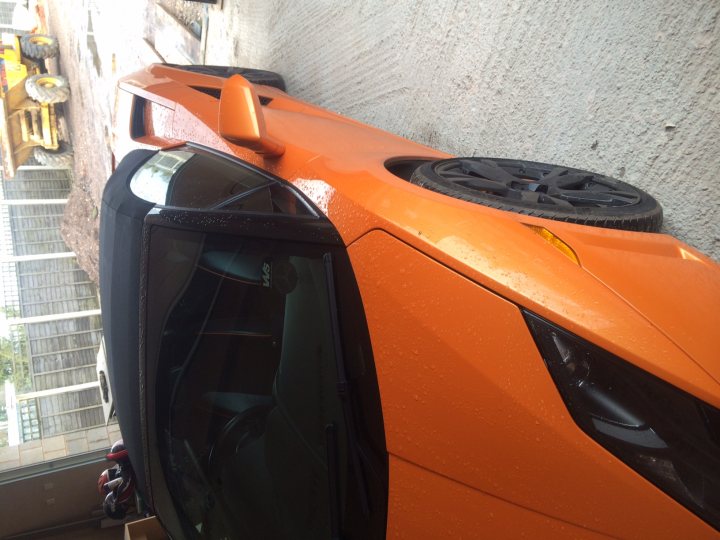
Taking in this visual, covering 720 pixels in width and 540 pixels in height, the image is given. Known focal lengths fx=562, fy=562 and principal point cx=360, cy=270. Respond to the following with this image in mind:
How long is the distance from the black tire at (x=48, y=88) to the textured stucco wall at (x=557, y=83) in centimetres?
627

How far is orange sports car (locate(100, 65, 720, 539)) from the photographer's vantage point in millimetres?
843

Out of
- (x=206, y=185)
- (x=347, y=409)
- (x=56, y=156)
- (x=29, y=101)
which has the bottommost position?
(x=56, y=156)

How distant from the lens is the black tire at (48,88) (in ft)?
25.2

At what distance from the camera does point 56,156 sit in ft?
27.7

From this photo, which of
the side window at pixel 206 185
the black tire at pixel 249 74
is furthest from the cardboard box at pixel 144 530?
the black tire at pixel 249 74

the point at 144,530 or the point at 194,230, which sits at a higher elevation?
the point at 194,230

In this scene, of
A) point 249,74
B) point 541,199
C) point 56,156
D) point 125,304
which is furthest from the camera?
point 56,156

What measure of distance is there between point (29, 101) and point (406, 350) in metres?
8.81

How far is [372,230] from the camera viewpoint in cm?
101

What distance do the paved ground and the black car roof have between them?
1349 millimetres

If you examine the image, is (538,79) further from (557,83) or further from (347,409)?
(347,409)

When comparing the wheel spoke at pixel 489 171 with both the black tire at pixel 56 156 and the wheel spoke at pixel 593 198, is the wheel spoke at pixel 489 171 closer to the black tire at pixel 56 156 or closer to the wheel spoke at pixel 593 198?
the wheel spoke at pixel 593 198

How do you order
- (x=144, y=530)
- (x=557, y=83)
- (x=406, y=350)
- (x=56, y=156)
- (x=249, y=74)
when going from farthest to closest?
(x=56, y=156) < (x=249, y=74) < (x=144, y=530) < (x=557, y=83) < (x=406, y=350)

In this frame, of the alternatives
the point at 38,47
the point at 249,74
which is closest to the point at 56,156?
the point at 38,47
